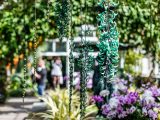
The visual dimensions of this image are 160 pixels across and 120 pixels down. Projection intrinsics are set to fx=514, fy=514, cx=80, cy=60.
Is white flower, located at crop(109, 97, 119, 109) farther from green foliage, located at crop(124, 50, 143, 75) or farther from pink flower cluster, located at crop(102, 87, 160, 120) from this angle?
green foliage, located at crop(124, 50, 143, 75)

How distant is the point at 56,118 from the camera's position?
9.41 meters

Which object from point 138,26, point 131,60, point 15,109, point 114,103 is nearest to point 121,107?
point 114,103

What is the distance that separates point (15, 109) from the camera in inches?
590

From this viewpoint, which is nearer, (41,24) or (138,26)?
(41,24)

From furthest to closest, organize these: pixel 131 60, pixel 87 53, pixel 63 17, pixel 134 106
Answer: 1. pixel 131 60
2. pixel 134 106
3. pixel 63 17
4. pixel 87 53

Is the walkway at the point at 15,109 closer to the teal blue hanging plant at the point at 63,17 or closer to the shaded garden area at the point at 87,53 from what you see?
the shaded garden area at the point at 87,53

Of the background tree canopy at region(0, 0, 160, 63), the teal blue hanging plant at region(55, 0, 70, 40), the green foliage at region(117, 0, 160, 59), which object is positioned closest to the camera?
the teal blue hanging plant at region(55, 0, 70, 40)

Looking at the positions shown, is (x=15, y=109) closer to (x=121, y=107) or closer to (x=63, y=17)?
(x=121, y=107)

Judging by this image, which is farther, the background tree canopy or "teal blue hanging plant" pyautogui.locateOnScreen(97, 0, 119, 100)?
the background tree canopy

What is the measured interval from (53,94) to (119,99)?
4.22 metres

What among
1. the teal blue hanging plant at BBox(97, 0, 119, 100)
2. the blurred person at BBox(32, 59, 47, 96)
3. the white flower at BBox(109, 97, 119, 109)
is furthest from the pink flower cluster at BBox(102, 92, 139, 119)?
the blurred person at BBox(32, 59, 47, 96)

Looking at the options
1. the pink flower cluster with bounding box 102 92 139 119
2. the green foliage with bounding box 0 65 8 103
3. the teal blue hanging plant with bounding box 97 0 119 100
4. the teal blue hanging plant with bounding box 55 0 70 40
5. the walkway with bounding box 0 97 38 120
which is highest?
the teal blue hanging plant with bounding box 55 0 70 40

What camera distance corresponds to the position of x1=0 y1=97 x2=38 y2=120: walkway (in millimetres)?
13148

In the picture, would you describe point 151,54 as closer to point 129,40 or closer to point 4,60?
point 129,40
